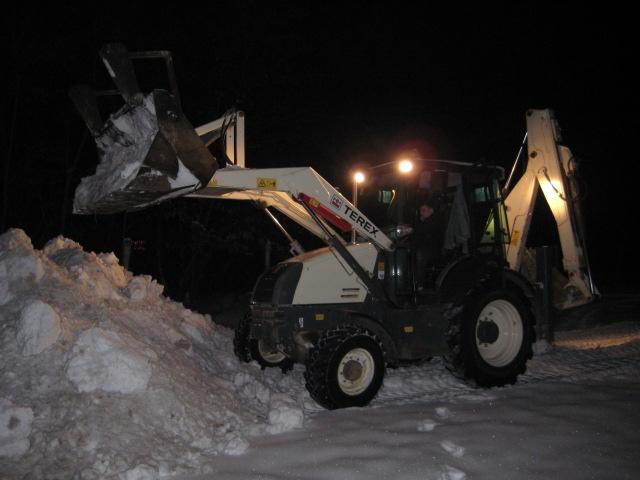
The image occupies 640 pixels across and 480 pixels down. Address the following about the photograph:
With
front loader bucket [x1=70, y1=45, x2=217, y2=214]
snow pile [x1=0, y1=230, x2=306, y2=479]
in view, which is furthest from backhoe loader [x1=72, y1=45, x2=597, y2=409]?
snow pile [x1=0, y1=230, x2=306, y2=479]

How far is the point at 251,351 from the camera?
277 inches

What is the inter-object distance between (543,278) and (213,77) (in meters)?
9.08

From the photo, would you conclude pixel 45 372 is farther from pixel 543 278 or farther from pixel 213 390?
pixel 543 278

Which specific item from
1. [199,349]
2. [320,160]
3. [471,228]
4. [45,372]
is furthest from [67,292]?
[320,160]

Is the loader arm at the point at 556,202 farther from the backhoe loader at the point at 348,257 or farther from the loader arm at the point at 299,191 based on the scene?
the loader arm at the point at 299,191

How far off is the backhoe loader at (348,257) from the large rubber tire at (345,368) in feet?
A: 0.04

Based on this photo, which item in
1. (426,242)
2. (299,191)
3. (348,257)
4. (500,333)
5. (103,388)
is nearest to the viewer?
(103,388)

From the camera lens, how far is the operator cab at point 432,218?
20.7 ft

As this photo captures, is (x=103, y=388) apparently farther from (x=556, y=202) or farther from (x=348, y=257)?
(x=556, y=202)

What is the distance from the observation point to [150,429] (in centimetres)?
457

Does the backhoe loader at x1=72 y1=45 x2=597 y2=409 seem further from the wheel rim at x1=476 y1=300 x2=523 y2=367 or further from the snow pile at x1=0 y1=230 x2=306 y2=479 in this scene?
the snow pile at x1=0 y1=230 x2=306 y2=479

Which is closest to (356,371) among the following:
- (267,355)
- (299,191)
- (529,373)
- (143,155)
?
(267,355)

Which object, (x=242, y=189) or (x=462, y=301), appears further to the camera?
(x=462, y=301)

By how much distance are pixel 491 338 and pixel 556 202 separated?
2.76 metres
